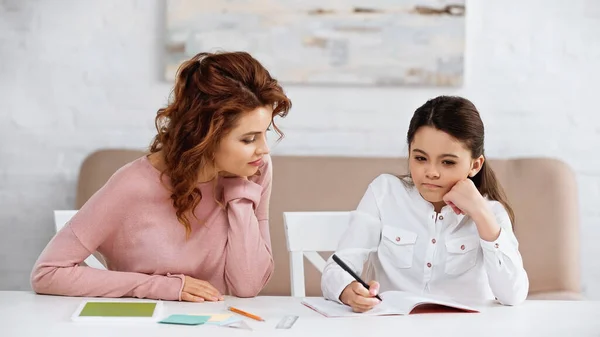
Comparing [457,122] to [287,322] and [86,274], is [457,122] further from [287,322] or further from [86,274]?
[86,274]

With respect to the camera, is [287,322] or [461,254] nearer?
[287,322]

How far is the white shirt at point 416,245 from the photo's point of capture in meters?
1.91

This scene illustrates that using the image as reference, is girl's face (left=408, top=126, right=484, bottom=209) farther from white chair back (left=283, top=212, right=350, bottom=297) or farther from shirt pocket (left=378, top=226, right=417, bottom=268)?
white chair back (left=283, top=212, right=350, bottom=297)

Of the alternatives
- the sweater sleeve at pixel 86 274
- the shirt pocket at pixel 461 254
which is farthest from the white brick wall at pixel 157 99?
the sweater sleeve at pixel 86 274

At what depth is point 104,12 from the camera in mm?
3090

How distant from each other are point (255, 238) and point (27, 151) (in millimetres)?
1538

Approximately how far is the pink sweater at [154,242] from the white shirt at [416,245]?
8.3 inches

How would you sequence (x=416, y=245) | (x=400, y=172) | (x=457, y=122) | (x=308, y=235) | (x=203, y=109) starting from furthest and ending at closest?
(x=400, y=172), (x=308, y=235), (x=416, y=245), (x=457, y=122), (x=203, y=109)

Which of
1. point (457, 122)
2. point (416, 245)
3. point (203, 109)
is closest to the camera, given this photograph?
point (203, 109)

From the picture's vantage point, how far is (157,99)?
311 cm

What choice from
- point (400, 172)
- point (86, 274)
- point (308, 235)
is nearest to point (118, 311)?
point (86, 274)

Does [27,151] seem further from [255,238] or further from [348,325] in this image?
[348,325]

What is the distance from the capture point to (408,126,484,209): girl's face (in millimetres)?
1831

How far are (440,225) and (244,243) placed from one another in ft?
1.52
